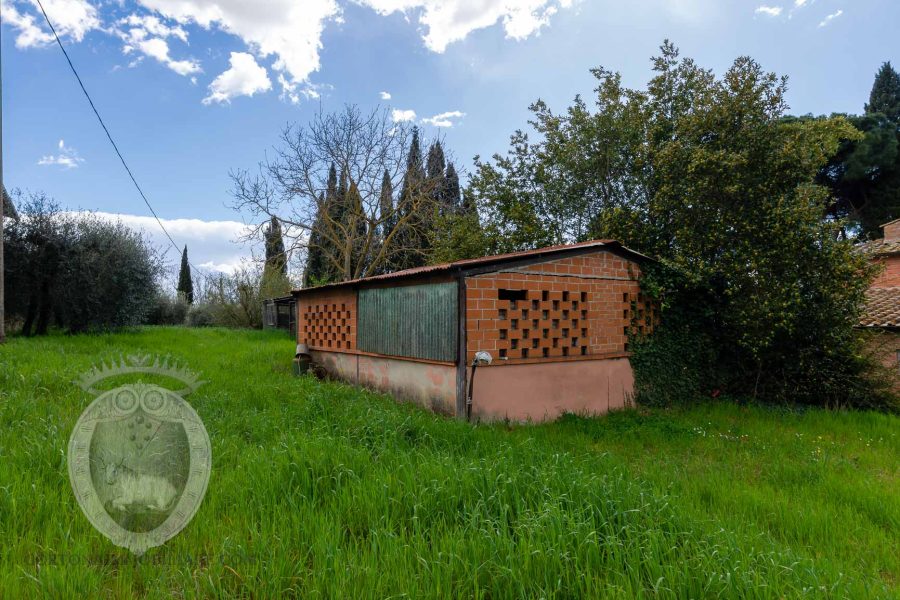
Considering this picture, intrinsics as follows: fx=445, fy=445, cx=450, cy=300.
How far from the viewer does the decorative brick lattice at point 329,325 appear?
29.8ft

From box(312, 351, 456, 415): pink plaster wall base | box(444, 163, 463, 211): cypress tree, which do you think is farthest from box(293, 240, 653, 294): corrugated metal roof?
box(444, 163, 463, 211): cypress tree

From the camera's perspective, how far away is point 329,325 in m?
9.85

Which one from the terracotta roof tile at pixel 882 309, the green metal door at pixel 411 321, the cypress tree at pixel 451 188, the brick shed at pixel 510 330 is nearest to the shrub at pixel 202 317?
the cypress tree at pixel 451 188

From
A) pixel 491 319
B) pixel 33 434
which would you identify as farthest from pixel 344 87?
pixel 33 434

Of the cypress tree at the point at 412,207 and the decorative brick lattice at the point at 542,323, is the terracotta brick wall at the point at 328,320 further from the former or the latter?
the cypress tree at the point at 412,207

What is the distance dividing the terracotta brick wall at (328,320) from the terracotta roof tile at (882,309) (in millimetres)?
10393

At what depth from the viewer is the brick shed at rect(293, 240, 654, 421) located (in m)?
6.36

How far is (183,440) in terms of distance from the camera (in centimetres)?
208

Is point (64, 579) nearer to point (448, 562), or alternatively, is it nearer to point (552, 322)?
point (448, 562)

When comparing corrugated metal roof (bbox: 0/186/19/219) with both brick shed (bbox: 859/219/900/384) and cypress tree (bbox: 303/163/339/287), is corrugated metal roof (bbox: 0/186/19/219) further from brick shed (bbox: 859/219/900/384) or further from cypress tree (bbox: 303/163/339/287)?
brick shed (bbox: 859/219/900/384)

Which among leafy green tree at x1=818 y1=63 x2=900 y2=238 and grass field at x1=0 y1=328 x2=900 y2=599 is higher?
leafy green tree at x1=818 y1=63 x2=900 y2=238

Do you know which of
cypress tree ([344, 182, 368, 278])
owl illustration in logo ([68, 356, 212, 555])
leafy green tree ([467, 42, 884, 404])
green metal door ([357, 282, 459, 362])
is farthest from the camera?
cypress tree ([344, 182, 368, 278])

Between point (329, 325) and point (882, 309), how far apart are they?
1319 cm

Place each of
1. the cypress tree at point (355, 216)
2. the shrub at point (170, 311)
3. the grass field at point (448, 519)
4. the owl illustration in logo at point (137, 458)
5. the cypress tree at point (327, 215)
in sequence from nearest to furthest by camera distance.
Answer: the owl illustration in logo at point (137, 458), the grass field at point (448, 519), the cypress tree at point (327, 215), the cypress tree at point (355, 216), the shrub at point (170, 311)
